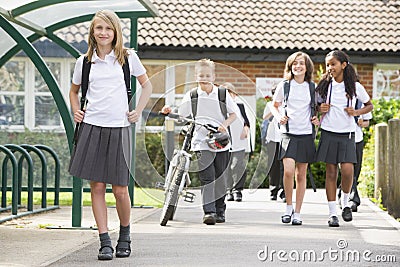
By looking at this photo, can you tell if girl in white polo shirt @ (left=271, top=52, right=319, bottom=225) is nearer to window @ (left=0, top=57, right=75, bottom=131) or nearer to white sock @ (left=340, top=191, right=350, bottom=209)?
white sock @ (left=340, top=191, right=350, bottom=209)

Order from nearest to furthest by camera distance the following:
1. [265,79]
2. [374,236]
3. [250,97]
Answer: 1. [374,236]
2. [250,97]
3. [265,79]

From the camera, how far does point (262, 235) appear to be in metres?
9.70

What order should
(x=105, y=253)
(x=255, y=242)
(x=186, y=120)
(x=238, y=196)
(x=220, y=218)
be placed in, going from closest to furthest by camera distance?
(x=105, y=253)
(x=255, y=242)
(x=186, y=120)
(x=220, y=218)
(x=238, y=196)

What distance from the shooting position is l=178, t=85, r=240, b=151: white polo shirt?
10914mm

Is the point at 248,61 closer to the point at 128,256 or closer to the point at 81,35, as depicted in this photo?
the point at 81,35

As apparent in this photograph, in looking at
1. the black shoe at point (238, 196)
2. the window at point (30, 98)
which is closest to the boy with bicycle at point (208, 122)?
the window at point (30, 98)

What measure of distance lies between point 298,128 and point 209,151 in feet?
3.25

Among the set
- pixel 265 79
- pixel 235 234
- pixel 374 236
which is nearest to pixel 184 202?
pixel 235 234

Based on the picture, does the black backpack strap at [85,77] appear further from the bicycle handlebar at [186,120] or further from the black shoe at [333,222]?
the black shoe at [333,222]

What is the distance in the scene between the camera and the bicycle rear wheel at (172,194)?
10672 millimetres

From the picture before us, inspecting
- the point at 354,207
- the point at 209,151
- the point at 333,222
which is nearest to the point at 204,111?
the point at 209,151

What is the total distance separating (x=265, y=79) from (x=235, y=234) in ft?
39.7

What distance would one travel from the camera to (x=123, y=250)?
8.00 m

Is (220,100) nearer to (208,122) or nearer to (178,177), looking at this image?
(208,122)
